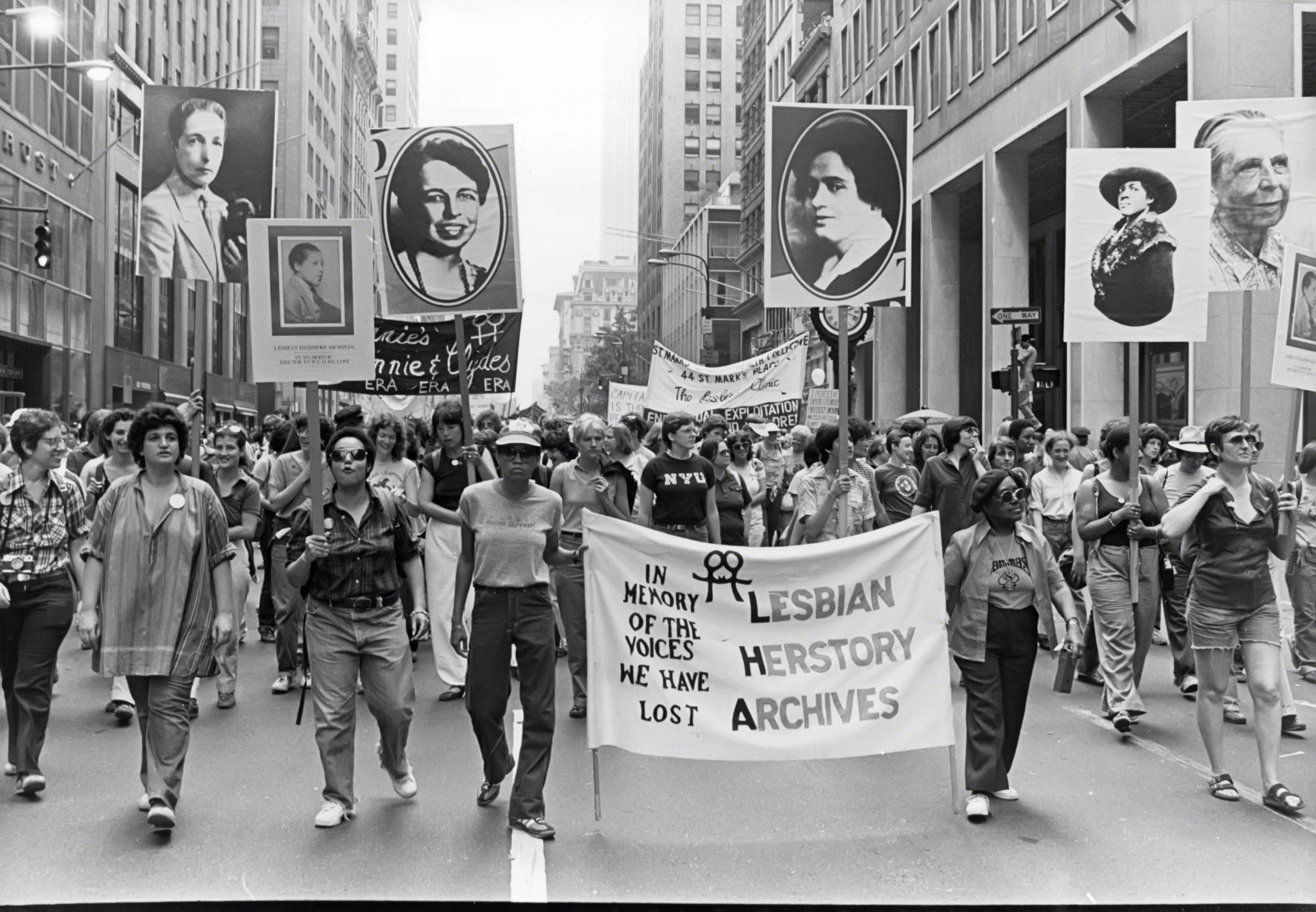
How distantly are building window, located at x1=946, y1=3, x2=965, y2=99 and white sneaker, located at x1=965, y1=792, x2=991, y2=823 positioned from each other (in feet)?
104

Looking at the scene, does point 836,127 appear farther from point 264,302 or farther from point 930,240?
point 930,240

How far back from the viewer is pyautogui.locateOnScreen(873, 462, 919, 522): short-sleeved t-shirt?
34.3 ft

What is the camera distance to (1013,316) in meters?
17.0

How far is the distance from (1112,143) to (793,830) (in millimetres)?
24425

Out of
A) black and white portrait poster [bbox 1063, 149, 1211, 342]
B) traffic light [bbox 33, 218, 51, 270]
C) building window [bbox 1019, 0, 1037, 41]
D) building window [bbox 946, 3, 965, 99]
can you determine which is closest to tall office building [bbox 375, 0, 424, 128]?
building window [bbox 946, 3, 965, 99]

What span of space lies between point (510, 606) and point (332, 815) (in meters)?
1.20

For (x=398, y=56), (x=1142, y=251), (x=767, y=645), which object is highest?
(x=398, y=56)

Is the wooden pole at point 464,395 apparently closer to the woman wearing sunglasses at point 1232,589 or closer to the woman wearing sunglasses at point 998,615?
the woman wearing sunglasses at point 998,615

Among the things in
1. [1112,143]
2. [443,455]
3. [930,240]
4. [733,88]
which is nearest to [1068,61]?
[1112,143]

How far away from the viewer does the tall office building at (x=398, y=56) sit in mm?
149000

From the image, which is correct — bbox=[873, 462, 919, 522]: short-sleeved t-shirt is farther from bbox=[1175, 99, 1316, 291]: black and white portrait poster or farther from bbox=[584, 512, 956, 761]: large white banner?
bbox=[584, 512, 956, 761]: large white banner

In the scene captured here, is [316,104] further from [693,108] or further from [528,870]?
[528,870]

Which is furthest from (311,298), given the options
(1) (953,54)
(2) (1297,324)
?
(1) (953,54)

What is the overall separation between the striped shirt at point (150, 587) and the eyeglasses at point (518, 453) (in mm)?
1406
